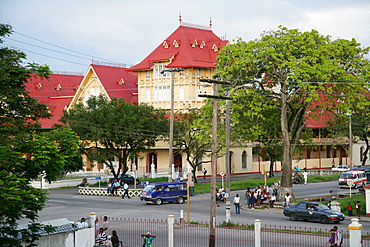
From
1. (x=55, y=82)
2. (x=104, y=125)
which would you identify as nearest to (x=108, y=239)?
(x=104, y=125)

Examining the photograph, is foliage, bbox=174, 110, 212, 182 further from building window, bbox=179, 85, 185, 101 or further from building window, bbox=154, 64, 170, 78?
building window, bbox=154, 64, 170, 78

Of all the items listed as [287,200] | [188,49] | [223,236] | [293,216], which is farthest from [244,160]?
[223,236]

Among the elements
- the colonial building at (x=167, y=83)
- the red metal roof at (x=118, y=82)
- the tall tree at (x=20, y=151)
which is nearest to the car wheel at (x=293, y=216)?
the tall tree at (x=20, y=151)

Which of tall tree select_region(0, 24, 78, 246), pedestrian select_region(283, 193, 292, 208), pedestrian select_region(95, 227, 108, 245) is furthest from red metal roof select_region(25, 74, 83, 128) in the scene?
tall tree select_region(0, 24, 78, 246)

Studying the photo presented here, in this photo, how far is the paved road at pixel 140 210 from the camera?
35.8m

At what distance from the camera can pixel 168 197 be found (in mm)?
45125

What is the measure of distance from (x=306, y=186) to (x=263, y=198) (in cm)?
1766

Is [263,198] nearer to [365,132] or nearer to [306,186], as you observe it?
[306,186]

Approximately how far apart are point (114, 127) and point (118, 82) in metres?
21.9

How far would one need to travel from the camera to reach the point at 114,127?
182ft

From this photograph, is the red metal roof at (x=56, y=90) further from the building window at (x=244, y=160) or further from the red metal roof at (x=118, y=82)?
the building window at (x=244, y=160)

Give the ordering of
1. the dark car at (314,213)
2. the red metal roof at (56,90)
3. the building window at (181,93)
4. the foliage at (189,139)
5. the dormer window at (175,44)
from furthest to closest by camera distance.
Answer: the red metal roof at (56,90), the dormer window at (175,44), the building window at (181,93), the foliage at (189,139), the dark car at (314,213)

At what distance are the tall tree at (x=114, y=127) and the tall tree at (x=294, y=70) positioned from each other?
15770mm

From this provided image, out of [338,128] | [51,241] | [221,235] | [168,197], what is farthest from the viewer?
[338,128]
